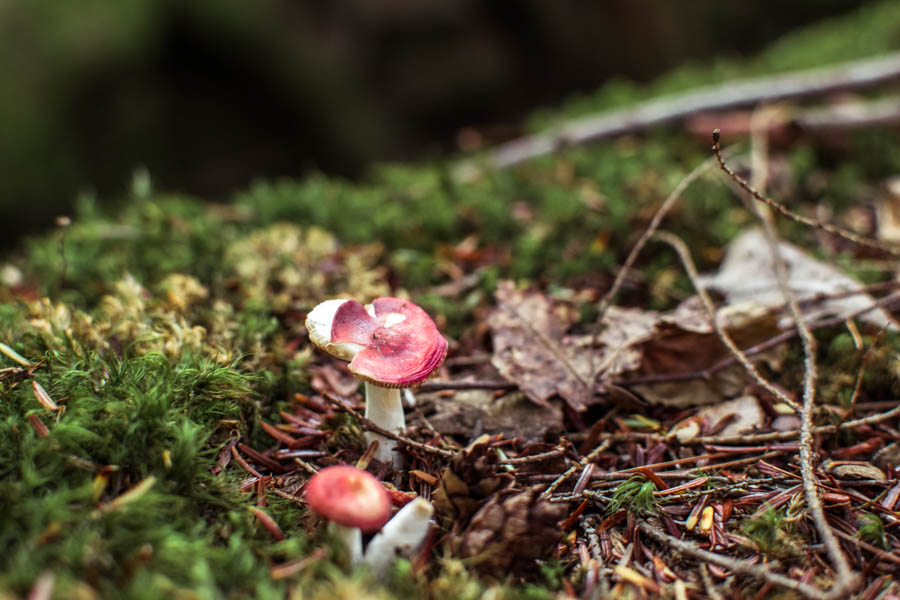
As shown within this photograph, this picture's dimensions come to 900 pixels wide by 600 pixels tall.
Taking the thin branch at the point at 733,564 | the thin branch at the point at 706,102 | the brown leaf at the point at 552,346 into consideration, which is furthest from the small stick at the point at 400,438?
the thin branch at the point at 706,102

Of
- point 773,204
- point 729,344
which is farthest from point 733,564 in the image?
point 773,204

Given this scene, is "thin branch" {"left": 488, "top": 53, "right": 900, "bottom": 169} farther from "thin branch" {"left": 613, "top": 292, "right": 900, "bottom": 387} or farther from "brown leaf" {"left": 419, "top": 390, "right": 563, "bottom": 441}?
"brown leaf" {"left": 419, "top": 390, "right": 563, "bottom": 441}

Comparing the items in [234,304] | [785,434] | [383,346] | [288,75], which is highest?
[288,75]

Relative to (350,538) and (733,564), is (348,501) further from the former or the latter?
(733,564)

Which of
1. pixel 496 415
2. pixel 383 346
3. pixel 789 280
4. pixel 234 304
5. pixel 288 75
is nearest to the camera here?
pixel 383 346

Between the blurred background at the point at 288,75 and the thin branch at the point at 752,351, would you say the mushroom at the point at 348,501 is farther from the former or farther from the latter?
the blurred background at the point at 288,75

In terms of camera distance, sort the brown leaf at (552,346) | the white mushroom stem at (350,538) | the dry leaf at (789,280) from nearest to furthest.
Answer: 1. the white mushroom stem at (350,538)
2. the brown leaf at (552,346)
3. the dry leaf at (789,280)
